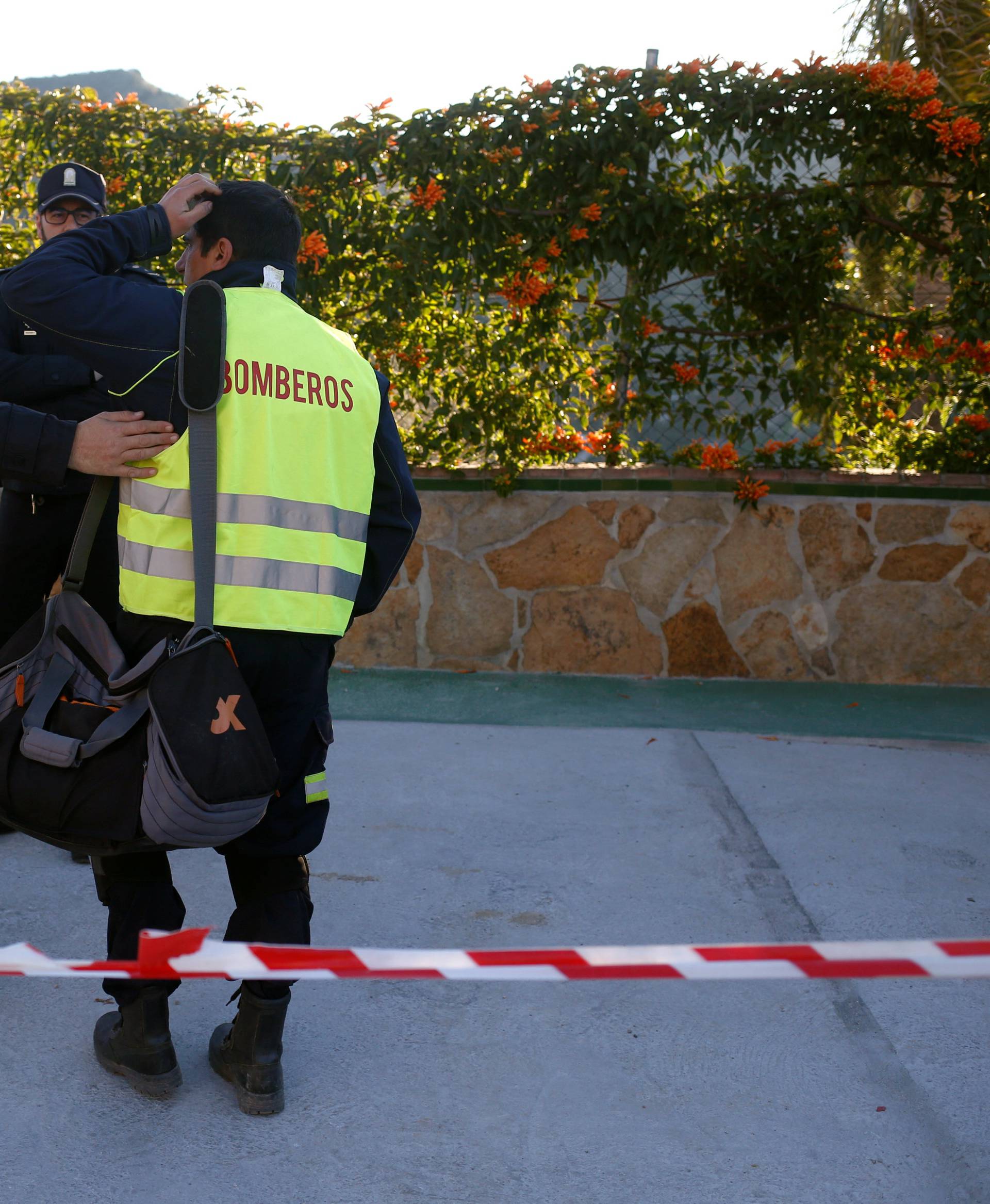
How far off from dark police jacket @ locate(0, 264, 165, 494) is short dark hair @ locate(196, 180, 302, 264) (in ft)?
3.06

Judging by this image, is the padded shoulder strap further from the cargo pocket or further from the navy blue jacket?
the cargo pocket

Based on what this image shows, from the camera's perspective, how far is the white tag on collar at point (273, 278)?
2.27 meters

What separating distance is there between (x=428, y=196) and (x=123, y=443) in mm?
3990

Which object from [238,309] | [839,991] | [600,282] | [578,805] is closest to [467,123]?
[600,282]

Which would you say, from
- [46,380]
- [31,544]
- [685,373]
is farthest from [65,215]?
[685,373]

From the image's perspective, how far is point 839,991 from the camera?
2805 millimetres

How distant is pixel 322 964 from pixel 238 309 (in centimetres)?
118

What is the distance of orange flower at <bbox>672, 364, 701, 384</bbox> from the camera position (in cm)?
603

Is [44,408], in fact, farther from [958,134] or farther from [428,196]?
[958,134]

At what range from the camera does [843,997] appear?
9.11 ft

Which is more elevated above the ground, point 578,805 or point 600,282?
point 600,282

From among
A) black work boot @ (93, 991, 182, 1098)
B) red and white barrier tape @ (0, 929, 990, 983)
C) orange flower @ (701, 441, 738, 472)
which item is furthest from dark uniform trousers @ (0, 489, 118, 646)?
orange flower @ (701, 441, 738, 472)

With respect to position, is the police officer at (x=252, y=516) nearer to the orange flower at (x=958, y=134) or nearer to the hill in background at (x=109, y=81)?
the orange flower at (x=958, y=134)

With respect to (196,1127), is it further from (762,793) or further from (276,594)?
(762,793)
